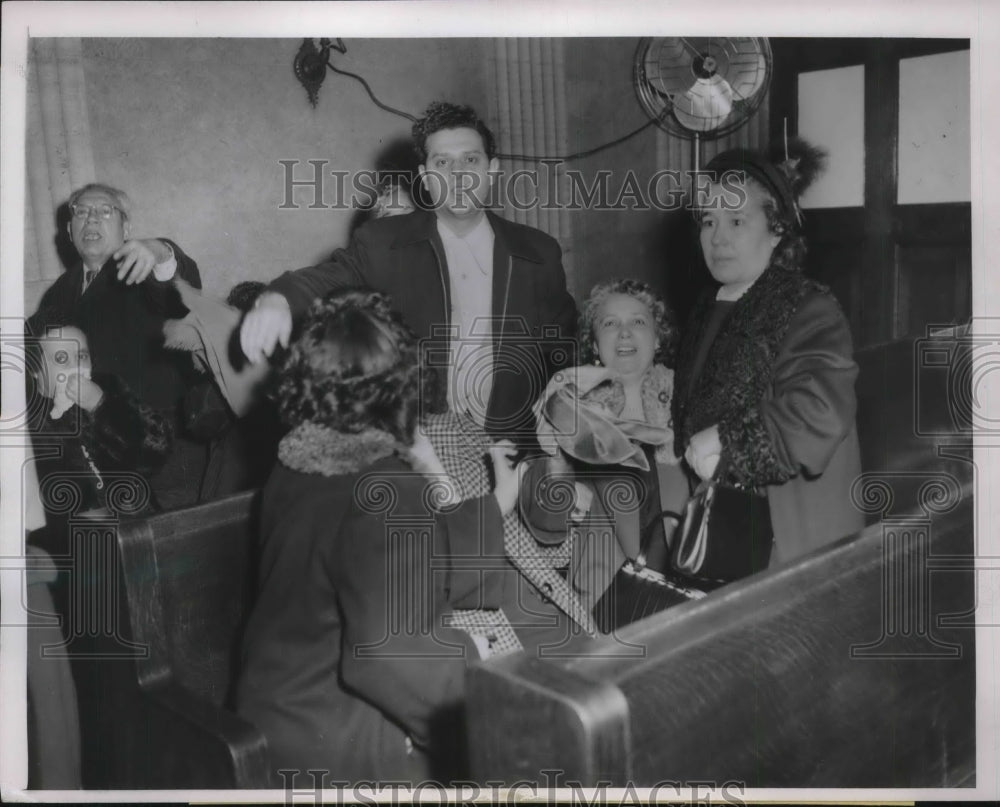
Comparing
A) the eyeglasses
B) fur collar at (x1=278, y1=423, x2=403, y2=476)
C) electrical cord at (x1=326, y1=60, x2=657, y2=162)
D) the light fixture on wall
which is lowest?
fur collar at (x1=278, y1=423, x2=403, y2=476)

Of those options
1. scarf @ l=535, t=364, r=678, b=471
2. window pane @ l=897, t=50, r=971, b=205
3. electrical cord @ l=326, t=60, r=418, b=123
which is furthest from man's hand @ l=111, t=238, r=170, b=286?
window pane @ l=897, t=50, r=971, b=205

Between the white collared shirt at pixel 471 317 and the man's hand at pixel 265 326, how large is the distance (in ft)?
1.37

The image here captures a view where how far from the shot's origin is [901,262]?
2.66 metres

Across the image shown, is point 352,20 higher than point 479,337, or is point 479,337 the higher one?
point 352,20

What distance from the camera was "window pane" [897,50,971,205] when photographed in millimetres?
2584

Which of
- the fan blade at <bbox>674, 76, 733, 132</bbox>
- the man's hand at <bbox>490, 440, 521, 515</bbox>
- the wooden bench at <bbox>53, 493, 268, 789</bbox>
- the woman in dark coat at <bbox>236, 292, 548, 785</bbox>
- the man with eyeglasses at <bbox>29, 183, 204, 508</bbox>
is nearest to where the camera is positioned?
the woman in dark coat at <bbox>236, 292, 548, 785</bbox>

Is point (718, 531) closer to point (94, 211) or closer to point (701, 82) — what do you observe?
point (701, 82)

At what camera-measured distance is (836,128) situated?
2.60 meters

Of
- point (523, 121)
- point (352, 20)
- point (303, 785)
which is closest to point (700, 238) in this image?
point (523, 121)

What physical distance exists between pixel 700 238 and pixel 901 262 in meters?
0.58

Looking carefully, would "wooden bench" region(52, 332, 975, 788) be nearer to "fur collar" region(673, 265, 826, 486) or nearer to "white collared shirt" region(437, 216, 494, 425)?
"fur collar" region(673, 265, 826, 486)

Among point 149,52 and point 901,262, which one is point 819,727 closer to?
point 901,262

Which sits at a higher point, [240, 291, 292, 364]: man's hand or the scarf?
[240, 291, 292, 364]: man's hand

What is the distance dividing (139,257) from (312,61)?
2.18 feet
